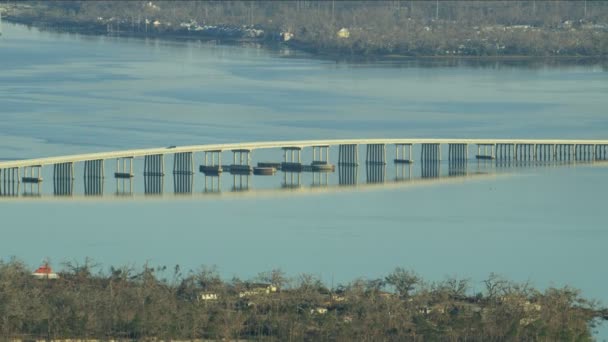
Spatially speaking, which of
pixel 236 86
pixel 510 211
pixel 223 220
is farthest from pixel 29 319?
pixel 236 86

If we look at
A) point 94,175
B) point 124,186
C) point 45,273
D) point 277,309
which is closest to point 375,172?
point 124,186

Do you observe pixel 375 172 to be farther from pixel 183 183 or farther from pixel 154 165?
pixel 154 165

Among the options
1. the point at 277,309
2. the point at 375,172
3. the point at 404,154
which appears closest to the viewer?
the point at 277,309

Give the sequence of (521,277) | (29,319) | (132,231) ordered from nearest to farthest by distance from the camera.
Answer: (29,319) < (521,277) < (132,231)

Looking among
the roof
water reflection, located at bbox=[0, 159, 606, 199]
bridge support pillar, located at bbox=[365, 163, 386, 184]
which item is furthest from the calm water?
the roof

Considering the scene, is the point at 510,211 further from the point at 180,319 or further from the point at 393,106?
the point at 393,106

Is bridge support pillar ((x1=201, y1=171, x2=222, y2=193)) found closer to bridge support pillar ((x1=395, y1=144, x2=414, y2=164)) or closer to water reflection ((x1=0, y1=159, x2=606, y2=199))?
water reflection ((x1=0, y1=159, x2=606, y2=199))
